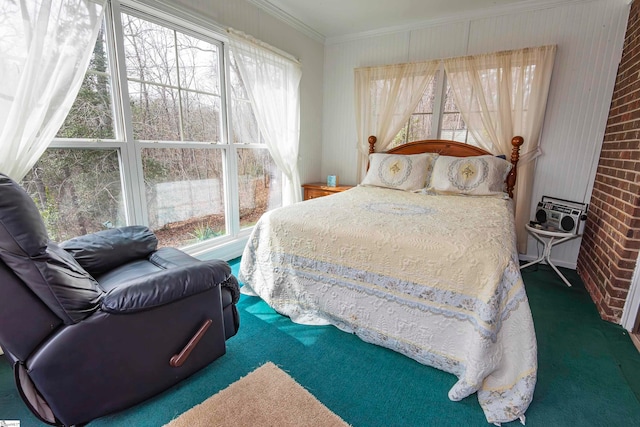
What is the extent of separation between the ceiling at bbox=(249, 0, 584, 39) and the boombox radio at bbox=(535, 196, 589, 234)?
6.10ft

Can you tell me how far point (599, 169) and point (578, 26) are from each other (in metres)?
1.33

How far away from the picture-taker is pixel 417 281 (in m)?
1.58

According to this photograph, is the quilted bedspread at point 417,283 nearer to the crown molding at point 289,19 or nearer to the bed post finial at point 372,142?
the bed post finial at point 372,142

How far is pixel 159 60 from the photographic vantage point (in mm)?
2381

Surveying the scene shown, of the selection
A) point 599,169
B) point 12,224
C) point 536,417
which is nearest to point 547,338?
point 536,417

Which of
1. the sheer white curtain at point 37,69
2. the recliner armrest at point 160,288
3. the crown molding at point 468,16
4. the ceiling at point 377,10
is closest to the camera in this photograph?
the recliner armrest at point 160,288

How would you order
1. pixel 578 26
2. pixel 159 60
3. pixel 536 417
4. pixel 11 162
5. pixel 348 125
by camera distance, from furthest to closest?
pixel 348 125 → pixel 578 26 → pixel 159 60 → pixel 11 162 → pixel 536 417

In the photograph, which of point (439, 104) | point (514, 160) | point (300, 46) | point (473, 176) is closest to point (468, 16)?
point (439, 104)

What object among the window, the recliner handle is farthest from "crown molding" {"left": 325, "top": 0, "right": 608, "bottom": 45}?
the recliner handle

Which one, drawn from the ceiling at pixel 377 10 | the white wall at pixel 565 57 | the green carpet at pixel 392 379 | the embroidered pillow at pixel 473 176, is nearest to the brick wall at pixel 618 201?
the white wall at pixel 565 57

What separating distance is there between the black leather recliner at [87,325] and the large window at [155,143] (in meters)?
0.87

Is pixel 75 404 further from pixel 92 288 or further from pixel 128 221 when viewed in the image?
pixel 128 221

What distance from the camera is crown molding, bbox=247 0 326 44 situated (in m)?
2.97

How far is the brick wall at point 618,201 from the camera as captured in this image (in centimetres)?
202
